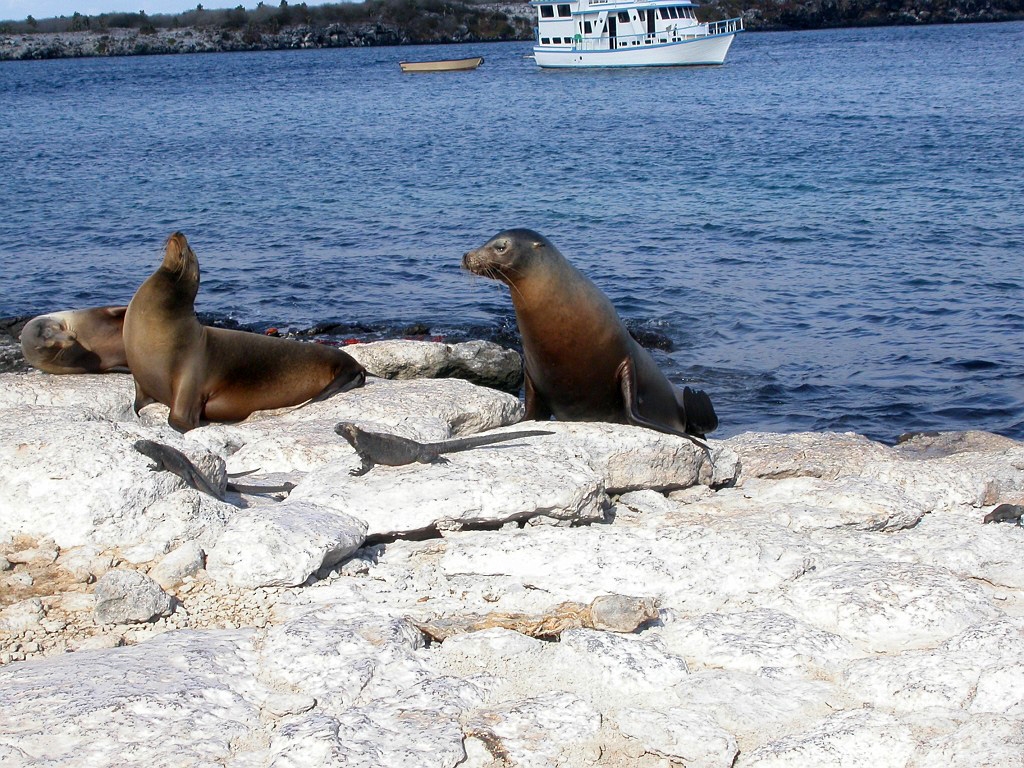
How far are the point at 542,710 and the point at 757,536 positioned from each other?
1.66 meters

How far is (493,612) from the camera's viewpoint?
4.17 m

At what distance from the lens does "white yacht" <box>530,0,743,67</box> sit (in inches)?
2286

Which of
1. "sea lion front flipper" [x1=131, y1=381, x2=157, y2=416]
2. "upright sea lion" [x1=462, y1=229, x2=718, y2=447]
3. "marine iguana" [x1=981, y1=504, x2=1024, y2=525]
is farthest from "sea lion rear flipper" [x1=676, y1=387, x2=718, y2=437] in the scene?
"sea lion front flipper" [x1=131, y1=381, x2=157, y2=416]

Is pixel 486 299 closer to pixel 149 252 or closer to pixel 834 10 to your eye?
pixel 149 252

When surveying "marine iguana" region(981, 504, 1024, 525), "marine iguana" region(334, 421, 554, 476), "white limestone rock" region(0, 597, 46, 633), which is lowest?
"marine iguana" region(981, 504, 1024, 525)

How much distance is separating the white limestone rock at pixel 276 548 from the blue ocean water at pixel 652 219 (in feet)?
14.9

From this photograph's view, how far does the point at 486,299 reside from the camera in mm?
15266

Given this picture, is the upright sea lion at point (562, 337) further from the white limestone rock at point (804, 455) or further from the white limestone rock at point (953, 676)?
the white limestone rock at point (953, 676)

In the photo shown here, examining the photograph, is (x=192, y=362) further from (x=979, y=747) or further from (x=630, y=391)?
(x=979, y=747)

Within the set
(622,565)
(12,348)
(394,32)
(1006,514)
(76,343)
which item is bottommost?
(12,348)

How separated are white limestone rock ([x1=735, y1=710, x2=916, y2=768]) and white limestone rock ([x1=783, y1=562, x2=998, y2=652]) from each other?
0.68 metres

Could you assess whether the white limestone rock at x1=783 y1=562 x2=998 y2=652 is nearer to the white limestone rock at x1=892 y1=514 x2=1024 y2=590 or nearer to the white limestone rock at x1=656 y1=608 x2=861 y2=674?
the white limestone rock at x1=656 y1=608 x2=861 y2=674

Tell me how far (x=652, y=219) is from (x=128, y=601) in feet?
57.7

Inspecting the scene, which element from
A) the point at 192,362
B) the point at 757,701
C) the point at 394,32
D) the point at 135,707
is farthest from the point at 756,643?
the point at 394,32
